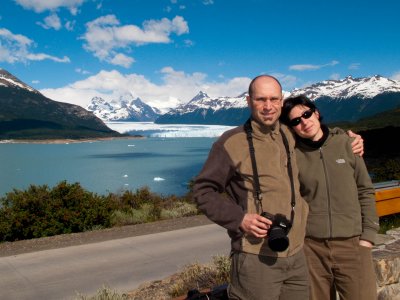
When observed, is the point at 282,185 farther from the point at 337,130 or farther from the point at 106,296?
the point at 106,296

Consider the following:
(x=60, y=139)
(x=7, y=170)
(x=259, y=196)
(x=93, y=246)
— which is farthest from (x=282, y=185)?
(x=60, y=139)

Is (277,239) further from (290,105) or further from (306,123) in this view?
(290,105)

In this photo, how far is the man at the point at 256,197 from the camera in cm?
224

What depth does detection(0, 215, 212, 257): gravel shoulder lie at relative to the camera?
22.8 ft

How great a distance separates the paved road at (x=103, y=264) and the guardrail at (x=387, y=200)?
94.7 inches

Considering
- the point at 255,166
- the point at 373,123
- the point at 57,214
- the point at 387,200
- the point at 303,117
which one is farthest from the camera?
the point at 373,123

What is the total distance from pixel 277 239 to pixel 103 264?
166 inches

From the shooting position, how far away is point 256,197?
2.26 meters

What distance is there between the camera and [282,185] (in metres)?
2.30

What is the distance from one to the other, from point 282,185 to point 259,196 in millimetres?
152

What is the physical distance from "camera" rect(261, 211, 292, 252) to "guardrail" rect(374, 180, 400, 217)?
9.72ft

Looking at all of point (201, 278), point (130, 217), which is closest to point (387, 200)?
point (201, 278)

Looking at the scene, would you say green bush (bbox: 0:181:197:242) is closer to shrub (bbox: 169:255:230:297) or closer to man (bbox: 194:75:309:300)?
shrub (bbox: 169:255:230:297)

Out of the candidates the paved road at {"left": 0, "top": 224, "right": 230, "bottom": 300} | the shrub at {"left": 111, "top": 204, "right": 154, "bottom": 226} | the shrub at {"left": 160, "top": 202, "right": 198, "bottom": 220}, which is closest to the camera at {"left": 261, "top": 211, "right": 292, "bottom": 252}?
the paved road at {"left": 0, "top": 224, "right": 230, "bottom": 300}
